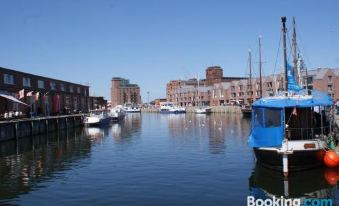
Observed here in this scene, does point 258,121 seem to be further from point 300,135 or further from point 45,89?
point 45,89

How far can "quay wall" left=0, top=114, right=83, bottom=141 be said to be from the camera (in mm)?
51594

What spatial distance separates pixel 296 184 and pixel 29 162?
869 inches

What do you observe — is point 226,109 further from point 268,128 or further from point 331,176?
point 331,176

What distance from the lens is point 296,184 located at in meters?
22.5

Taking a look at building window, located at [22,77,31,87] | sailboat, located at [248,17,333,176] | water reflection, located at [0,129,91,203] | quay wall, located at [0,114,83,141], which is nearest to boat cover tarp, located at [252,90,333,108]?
sailboat, located at [248,17,333,176]

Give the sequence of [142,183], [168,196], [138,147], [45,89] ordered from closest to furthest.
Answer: [168,196] < [142,183] < [138,147] < [45,89]

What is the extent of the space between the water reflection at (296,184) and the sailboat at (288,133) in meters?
0.56

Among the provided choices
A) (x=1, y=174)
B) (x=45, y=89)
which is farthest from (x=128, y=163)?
(x=45, y=89)

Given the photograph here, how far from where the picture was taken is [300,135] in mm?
26094

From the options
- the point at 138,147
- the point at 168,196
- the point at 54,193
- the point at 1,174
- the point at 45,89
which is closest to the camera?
the point at 168,196

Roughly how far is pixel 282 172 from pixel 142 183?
8627 millimetres

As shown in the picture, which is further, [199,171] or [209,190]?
[199,171]

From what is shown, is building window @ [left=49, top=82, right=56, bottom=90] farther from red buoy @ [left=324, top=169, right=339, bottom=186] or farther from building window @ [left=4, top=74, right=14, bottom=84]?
red buoy @ [left=324, top=169, right=339, bottom=186]

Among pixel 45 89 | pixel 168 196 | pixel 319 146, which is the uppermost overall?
pixel 45 89
